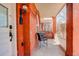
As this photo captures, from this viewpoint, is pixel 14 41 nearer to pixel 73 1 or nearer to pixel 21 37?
pixel 21 37

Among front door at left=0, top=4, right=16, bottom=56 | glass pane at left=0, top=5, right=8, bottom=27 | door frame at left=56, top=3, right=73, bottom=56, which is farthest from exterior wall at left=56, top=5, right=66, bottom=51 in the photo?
glass pane at left=0, top=5, right=8, bottom=27

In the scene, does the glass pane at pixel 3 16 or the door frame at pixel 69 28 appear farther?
the door frame at pixel 69 28

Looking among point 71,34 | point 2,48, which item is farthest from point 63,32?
point 2,48

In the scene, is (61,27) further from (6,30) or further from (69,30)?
(6,30)

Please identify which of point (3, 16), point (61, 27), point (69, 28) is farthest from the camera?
point (61, 27)

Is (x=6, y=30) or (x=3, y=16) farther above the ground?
(x=3, y=16)

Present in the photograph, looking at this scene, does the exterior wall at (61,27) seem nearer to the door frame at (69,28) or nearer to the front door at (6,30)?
the door frame at (69,28)

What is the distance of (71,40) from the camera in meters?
1.98

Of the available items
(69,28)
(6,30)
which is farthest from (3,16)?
(69,28)

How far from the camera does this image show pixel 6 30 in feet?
5.42

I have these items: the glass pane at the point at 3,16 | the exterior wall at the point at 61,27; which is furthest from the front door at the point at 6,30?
the exterior wall at the point at 61,27

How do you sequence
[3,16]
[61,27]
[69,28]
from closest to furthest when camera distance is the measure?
[3,16], [69,28], [61,27]

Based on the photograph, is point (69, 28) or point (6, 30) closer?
point (6, 30)

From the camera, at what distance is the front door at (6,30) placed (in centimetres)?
155
